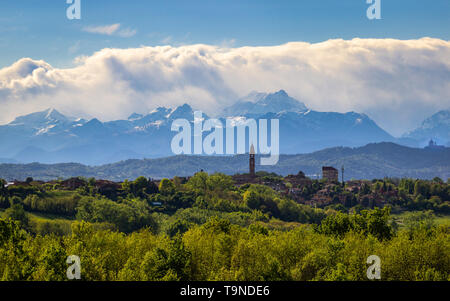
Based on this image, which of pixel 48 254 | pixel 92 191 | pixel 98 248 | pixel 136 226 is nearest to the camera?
pixel 48 254

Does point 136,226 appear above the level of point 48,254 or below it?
below

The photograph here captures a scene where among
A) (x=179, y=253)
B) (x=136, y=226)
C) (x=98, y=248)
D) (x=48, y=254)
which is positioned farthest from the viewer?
(x=136, y=226)

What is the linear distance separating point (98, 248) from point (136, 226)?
98941mm

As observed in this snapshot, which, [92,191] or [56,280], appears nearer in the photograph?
[56,280]

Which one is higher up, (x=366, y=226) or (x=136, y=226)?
(x=366, y=226)

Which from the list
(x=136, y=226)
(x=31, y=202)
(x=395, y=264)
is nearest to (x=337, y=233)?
(x=395, y=264)

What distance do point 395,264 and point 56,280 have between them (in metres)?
35.3
